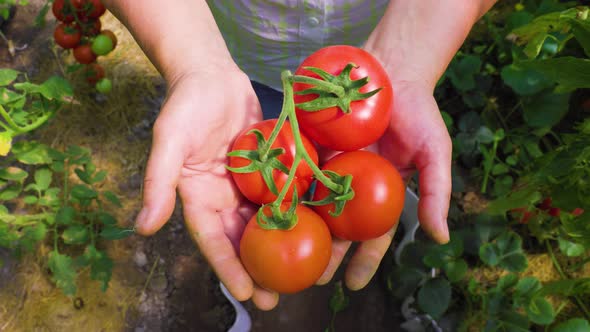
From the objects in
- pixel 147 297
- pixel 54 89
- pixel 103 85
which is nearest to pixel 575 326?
pixel 147 297

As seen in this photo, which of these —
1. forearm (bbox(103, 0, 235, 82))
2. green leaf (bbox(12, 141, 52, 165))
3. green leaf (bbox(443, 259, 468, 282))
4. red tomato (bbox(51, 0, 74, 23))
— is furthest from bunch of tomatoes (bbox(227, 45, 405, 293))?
red tomato (bbox(51, 0, 74, 23))

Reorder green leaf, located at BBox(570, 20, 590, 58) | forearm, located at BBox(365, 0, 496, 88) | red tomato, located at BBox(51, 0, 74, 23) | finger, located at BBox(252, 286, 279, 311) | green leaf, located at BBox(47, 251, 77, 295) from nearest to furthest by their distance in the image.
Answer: green leaf, located at BBox(570, 20, 590, 58) → finger, located at BBox(252, 286, 279, 311) → forearm, located at BBox(365, 0, 496, 88) → green leaf, located at BBox(47, 251, 77, 295) → red tomato, located at BBox(51, 0, 74, 23)

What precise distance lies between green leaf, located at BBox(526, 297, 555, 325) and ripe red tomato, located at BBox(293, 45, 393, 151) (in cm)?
81

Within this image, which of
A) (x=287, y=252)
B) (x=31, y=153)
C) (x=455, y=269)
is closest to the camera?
(x=287, y=252)

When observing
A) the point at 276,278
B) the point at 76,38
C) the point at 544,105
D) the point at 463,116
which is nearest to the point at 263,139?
the point at 276,278

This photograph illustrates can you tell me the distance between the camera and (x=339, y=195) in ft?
3.25

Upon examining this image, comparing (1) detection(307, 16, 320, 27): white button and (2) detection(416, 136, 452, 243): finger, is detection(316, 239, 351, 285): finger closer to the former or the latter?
(2) detection(416, 136, 452, 243): finger

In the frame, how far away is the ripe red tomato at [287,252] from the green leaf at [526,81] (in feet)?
3.41

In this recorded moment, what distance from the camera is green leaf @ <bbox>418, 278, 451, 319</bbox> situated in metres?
1.51

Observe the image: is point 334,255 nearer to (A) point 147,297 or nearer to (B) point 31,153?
(A) point 147,297

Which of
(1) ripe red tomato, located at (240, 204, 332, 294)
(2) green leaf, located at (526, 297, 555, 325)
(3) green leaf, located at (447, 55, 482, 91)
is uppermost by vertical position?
(1) ripe red tomato, located at (240, 204, 332, 294)

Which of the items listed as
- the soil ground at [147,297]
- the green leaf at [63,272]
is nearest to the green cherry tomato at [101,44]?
the soil ground at [147,297]

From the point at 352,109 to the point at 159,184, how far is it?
43cm

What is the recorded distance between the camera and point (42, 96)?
1.56 m
